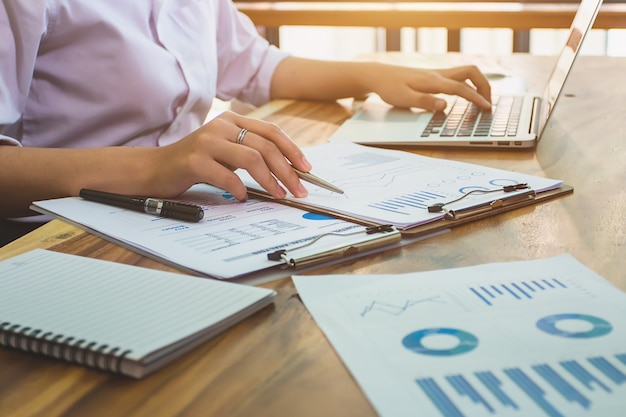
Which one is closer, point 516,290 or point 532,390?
point 532,390

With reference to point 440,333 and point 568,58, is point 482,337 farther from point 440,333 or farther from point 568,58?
point 568,58

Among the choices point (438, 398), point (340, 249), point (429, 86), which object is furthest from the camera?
point (429, 86)

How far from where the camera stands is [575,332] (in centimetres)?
58

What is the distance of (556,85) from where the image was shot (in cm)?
125

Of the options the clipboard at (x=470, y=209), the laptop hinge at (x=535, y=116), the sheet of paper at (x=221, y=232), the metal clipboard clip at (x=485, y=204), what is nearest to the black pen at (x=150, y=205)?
the sheet of paper at (x=221, y=232)

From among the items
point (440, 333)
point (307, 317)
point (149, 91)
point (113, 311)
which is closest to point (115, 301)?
point (113, 311)

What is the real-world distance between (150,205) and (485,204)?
360 millimetres

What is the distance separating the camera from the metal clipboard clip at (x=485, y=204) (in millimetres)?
846

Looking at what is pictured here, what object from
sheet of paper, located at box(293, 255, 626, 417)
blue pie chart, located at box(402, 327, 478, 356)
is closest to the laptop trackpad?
sheet of paper, located at box(293, 255, 626, 417)

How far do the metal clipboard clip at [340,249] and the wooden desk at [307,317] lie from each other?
1cm

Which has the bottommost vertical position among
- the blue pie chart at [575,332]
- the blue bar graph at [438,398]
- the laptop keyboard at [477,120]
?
the blue bar graph at [438,398]

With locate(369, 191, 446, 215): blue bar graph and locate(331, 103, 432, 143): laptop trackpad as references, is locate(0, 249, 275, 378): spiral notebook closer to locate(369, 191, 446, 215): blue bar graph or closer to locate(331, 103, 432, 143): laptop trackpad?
→ locate(369, 191, 446, 215): blue bar graph

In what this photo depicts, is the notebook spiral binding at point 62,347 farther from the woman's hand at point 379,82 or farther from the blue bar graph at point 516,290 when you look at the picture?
the woman's hand at point 379,82

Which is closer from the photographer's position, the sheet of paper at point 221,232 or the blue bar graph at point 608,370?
the blue bar graph at point 608,370
